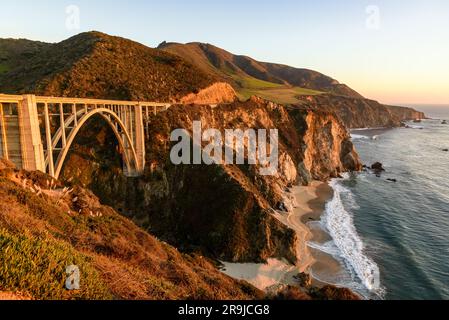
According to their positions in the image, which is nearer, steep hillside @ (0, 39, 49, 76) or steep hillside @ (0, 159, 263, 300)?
steep hillside @ (0, 159, 263, 300)

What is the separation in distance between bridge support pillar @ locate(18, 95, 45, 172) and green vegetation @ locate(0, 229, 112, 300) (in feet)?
40.1

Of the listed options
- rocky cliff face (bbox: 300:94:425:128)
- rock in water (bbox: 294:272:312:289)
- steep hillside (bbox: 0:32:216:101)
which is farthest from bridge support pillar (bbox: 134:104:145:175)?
rocky cliff face (bbox: 300:94:425:128)

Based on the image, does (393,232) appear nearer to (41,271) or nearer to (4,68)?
(41,271)

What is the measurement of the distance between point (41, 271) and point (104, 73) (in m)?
55.5

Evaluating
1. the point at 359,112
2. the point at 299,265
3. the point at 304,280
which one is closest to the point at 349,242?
the point at 299,265

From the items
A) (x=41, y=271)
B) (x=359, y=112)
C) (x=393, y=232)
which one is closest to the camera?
(x=41, y=271)

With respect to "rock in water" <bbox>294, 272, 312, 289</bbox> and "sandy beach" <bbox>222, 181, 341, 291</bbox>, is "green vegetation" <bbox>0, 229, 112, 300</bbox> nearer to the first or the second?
"sandy beach" <bbox>222, 181, 341, 291</bbox>

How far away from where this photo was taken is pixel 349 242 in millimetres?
37938

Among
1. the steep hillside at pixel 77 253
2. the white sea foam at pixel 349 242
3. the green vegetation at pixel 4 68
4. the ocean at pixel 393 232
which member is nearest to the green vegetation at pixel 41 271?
the steep hillside at pixel 77 253

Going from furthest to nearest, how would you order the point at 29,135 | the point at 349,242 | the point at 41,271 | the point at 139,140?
the point at 139,140, the point at 349,242, the point at 29,135, the point at 41,271

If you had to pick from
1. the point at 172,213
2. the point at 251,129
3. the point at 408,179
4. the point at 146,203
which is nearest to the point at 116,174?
the point at 146,203

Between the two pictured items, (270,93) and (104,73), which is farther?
(270,93)

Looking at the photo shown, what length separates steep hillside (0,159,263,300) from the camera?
7871 millimetres
